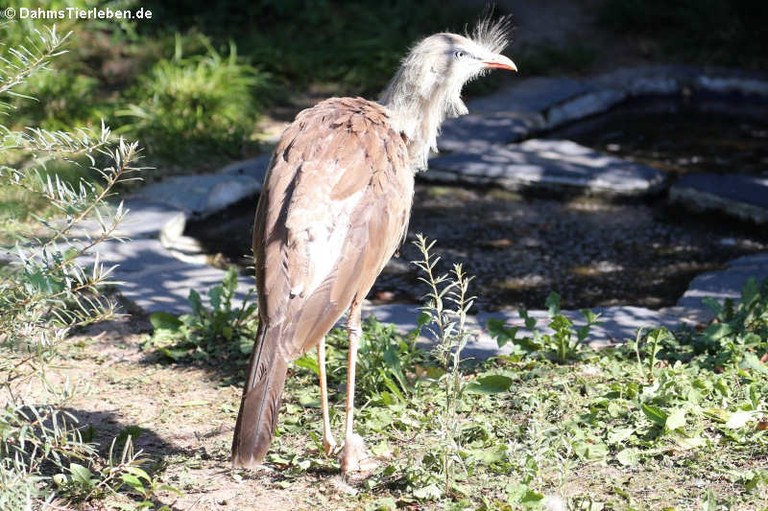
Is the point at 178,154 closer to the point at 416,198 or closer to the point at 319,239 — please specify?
the point at 416,198

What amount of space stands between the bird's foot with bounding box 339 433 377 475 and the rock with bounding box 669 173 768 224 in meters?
3.72

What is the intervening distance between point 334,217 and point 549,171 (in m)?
3.81

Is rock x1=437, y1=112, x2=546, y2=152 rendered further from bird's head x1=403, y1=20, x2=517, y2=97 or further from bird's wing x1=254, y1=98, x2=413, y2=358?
bird's wing x1=254, y1=98, x2=413, y2=358

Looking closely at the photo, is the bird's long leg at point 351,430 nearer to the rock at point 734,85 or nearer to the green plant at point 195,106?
the green plant at point 195,106

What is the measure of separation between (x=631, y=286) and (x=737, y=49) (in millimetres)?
5326

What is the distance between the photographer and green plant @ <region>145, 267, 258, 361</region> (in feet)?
14.6

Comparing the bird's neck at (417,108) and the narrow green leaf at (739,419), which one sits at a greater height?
the bird's neck at (417,108)

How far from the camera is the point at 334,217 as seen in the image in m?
3.44

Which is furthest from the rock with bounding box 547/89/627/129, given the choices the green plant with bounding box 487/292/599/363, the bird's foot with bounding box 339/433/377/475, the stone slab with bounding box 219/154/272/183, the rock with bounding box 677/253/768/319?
the bird's foot with bounding box 339/433/377/475

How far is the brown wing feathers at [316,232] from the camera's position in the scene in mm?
3111

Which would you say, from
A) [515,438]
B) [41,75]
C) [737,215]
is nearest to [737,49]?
[737,215]

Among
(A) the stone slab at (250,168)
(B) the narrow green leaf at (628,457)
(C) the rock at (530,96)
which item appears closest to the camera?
(B) the narrow green leaf at (628,457)

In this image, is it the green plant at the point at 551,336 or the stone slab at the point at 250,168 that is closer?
the green plant at the point at 551,336

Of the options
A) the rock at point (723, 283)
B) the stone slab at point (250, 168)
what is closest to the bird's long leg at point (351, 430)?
the rock at point (723, 283)
